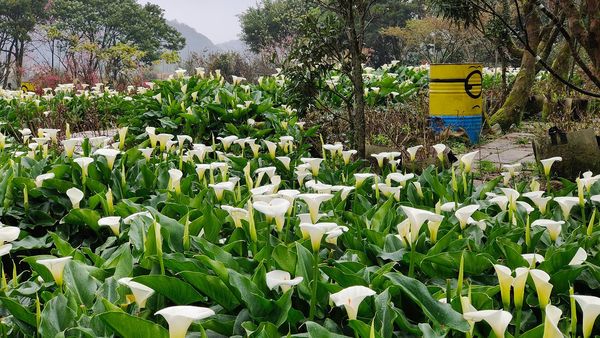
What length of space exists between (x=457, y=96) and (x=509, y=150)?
1.03m

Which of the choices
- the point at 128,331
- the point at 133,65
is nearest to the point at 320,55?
the point at 128,331

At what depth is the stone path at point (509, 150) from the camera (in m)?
6.45

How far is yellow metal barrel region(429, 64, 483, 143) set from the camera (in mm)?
7664

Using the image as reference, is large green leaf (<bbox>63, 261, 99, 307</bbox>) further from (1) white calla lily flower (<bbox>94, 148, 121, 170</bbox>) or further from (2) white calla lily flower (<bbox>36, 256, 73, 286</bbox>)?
(1) white calla lily flower (<bbox>94, 148, 121, 170</bbox>)

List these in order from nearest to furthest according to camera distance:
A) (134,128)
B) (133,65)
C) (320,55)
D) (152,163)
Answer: (152,163) < (320,55) < (134,128) < (133,65)

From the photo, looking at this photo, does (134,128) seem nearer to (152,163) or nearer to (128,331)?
(152,163)

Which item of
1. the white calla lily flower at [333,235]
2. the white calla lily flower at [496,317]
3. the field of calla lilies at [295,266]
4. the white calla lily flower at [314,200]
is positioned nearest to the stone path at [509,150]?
the field of calla lilies at [295,266]

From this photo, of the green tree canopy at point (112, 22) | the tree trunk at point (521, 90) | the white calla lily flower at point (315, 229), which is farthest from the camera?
the green tree canopy at point (112, 22)

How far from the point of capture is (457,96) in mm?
7676

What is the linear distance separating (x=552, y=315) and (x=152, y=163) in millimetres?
2748

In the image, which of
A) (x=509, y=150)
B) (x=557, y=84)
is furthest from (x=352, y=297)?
(x=557, y=84)

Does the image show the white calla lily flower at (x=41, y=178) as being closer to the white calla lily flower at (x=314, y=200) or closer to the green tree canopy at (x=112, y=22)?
the white calla lily flower at (x=314, y=200)

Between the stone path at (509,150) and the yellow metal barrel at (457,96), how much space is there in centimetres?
37

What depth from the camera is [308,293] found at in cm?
167
